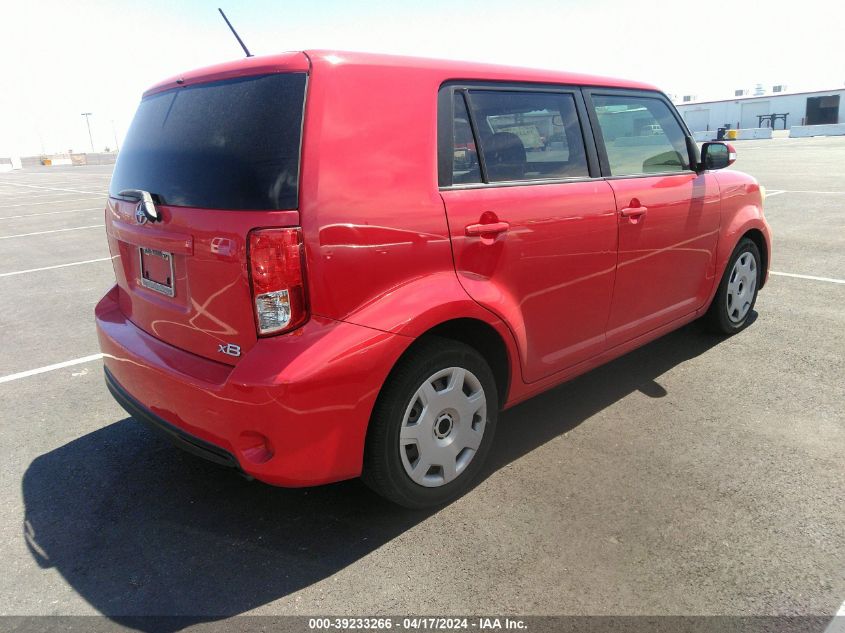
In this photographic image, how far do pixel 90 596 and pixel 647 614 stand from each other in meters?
1.99

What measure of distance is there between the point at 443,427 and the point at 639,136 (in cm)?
215

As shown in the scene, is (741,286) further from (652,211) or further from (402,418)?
(402,418)

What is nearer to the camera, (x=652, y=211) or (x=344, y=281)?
(x=344, y=281)

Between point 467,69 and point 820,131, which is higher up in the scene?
point 467,69

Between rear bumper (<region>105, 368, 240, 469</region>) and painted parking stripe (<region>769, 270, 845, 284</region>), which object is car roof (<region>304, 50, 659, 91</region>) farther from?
painted parking stripe (<region>769, 270, 845, 284</region>)

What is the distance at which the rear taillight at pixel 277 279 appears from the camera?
2.13 metres

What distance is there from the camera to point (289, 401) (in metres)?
2.15

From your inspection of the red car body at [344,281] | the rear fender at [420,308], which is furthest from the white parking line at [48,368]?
the rear fender at [420,308]

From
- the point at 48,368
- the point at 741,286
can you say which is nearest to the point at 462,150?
the point at 741,286

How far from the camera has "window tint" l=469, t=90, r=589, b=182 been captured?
2771 mm

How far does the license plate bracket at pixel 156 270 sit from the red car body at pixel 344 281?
34 millimetres

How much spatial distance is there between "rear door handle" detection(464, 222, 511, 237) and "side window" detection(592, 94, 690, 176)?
3.28 ft

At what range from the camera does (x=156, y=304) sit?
264cm

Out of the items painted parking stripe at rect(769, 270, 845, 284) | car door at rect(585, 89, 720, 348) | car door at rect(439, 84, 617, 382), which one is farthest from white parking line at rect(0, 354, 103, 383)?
painted parking stripe at rect(769, 270, 845, 284)
